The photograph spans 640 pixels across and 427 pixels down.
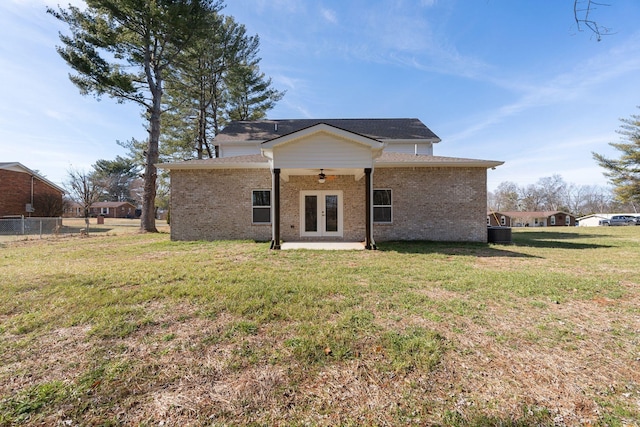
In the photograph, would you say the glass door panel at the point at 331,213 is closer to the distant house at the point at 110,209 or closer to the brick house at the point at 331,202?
the brick house at the point at 331,202

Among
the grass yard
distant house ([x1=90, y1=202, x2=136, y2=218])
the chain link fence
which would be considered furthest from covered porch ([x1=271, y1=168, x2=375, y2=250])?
distant house ([x1=90, y1=202, x2=136, y2=218])

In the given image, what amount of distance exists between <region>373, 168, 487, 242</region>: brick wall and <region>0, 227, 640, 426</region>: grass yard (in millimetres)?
5544

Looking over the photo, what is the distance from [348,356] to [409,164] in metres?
9.31

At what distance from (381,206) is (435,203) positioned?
2.18 meters

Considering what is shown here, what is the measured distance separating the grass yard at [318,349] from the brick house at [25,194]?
23233mm

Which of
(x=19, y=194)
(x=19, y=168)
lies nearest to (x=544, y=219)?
(x=19, y=194)

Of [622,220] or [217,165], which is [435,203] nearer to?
[217,165]

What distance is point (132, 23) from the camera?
47.3 ft

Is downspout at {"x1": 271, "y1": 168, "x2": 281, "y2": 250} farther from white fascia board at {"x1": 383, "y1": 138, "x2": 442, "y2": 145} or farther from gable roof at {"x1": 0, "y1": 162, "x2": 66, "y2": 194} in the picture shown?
gable roof at {"x1": 0, "y1": 162, "x2": 66, "y2": 194}

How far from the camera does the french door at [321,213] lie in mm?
11297

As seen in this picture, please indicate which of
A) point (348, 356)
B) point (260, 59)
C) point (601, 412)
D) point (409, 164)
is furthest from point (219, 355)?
point (260, 59)

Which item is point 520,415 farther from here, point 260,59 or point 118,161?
point 118,161

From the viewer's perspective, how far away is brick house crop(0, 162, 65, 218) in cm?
2017

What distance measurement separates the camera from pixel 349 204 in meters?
11.2
